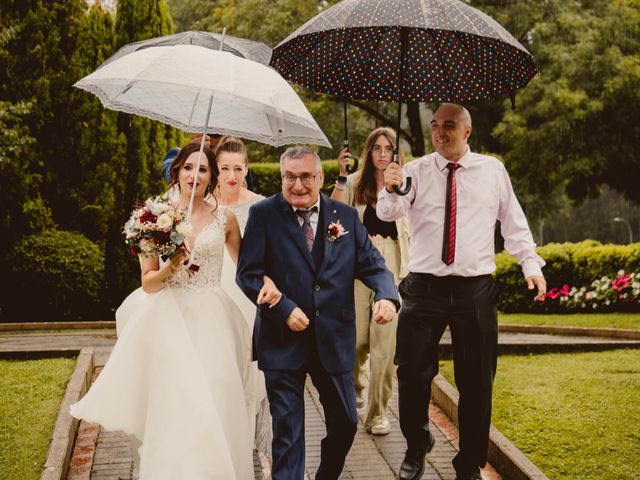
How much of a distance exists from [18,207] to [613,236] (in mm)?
48275

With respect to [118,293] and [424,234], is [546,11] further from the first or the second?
[424,234]

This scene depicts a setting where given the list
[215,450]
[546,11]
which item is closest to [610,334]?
[215,450]

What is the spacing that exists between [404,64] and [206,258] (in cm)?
190

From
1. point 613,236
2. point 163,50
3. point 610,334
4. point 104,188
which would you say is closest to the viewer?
point 163,50

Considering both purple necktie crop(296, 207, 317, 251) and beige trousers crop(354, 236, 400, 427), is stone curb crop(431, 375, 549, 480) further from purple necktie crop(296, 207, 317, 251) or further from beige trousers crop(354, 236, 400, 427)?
purple necktie crop(296, 207, 317, 251)

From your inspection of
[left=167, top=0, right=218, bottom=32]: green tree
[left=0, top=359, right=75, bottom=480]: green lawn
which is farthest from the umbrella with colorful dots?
[left=167, top=0, right=218, bottom=32]: green tree

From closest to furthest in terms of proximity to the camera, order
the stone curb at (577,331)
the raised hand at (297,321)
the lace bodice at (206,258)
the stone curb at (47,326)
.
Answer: the raised hand at (297,321) → the lace bodice at (206,258) → the stone curb at (577,331) → the stone curb at (47,326)

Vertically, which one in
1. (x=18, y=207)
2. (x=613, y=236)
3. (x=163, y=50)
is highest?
(x=163, y=50)

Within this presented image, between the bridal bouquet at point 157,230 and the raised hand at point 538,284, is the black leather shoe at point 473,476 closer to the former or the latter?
the raised hand at point 538,284

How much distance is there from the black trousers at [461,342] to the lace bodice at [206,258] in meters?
1.28

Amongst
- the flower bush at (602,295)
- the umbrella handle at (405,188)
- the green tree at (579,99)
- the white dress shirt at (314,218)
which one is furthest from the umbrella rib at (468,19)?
the green tree at (579,99)

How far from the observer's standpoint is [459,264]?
18.7 ft

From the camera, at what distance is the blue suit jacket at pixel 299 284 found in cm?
509

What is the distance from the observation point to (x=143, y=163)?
56.3 feet
